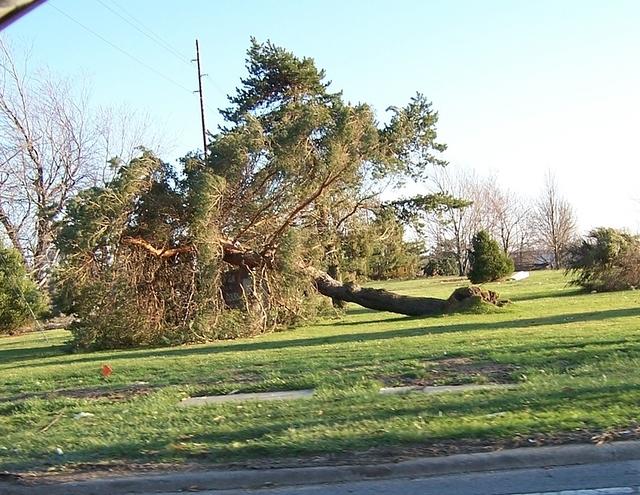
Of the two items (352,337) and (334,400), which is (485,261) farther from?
(334,400)

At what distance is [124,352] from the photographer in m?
19.5

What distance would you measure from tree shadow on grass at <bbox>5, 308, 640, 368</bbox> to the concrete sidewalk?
34.0 feet

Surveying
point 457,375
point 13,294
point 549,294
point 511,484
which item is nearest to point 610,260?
point 549,294

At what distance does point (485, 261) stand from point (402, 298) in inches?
778

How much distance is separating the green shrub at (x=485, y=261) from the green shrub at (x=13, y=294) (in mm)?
25092

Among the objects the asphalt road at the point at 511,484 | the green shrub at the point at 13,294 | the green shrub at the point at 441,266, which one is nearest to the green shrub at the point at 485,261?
the green shrub at the point at 13,294

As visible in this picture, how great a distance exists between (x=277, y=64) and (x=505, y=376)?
88.7 ft

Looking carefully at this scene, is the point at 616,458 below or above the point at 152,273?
below

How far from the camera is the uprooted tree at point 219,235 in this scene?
20.5 m

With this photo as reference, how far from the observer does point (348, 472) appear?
242 inches

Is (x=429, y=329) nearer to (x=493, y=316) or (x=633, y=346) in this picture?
(x=493, y=316)

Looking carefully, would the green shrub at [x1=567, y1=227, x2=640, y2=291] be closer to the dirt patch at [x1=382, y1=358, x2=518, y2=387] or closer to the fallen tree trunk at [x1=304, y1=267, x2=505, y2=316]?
the fallen tree trunk at [x1=304, y1=267, x2=505, y2=316]

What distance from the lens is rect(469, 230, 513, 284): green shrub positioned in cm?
→ 4497

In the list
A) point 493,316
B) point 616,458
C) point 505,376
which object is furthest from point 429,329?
point 616,458
